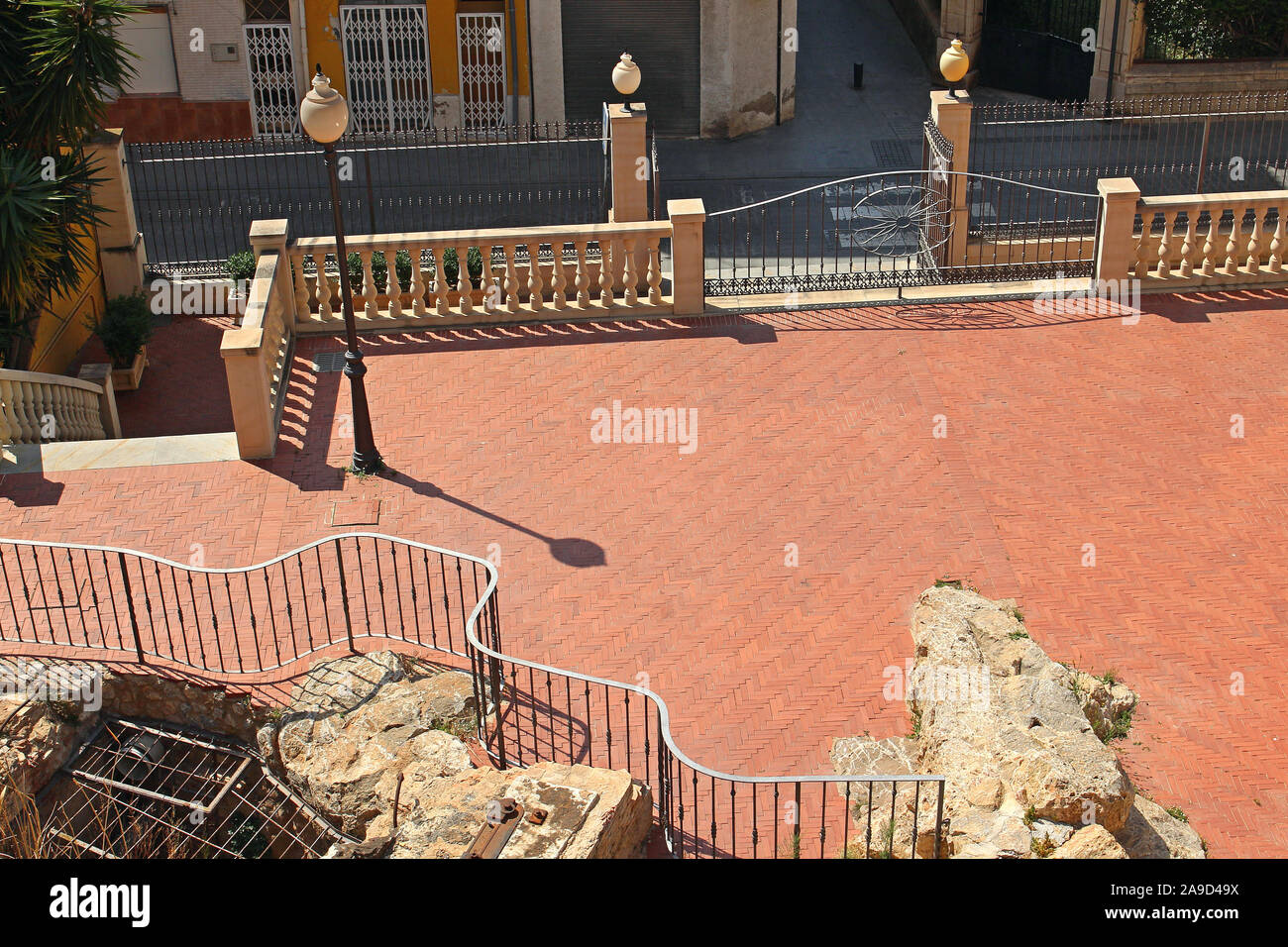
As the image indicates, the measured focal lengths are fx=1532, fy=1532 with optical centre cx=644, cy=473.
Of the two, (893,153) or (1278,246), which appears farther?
(893,153)

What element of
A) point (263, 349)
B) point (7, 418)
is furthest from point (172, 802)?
point (7, 418)

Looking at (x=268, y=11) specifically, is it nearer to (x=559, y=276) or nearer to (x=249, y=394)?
(x=559, y=276)

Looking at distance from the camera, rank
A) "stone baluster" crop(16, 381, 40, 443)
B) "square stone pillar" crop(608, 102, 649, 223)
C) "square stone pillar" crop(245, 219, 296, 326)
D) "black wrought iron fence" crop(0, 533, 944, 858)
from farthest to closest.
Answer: "square stone pillar" crop(608, 102, 649, 223) → "square stone pillar" crop(245, 219, 296, 326) → "stone baluster" crop(16, 381, 40, 443) → "black wrought iron fence" crop(0, 533, 944, 858)

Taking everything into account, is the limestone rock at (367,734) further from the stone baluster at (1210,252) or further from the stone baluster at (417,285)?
the stone baluster at (1210,252)

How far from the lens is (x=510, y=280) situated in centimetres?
1756

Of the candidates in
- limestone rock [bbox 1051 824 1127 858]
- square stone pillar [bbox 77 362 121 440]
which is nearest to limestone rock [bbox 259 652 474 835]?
limestone rock [bbox 1051 824 1127 858]

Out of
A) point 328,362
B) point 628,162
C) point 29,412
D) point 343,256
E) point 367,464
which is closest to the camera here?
point 343,256

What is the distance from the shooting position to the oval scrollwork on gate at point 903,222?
1984 cm

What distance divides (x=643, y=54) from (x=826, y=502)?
1685 cm

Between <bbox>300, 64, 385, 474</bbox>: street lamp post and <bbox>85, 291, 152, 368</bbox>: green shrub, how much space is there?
15.5 feet

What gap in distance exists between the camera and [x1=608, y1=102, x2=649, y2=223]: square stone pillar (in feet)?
65.3

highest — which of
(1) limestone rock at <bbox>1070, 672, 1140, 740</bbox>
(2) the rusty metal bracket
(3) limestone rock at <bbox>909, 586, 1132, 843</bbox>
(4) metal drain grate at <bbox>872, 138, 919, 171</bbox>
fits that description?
(4) metal drain grate at <bbox>872, 138, 919, 171</bbox>

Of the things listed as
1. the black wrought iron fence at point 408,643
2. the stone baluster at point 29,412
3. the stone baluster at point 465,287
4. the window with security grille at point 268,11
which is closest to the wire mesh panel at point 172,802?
the black wrought iron fence at point 408,643

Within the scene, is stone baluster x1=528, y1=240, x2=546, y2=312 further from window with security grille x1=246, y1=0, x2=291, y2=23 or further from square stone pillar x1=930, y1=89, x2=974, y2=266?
window with security grille x1=246, y1=0, x2=291, y2=23
